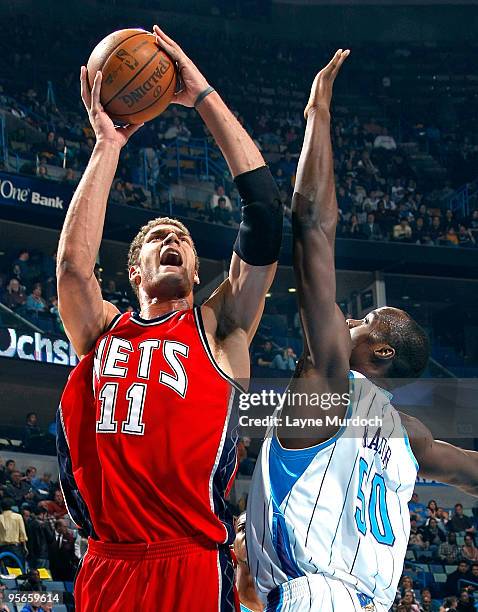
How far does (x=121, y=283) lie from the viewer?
55.2ft

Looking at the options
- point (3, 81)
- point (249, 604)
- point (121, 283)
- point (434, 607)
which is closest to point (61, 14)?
point (3, 81)

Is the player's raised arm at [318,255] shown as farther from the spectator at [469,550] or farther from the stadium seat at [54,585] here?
the spectator at [469,550]

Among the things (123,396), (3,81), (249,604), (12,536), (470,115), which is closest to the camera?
(123,396)

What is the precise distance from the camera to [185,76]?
10.00 ft

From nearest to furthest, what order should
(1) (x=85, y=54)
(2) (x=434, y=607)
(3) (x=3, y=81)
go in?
1. (2) (x=434, y=607)
2. (3) (x=3, y=81)
3. (1) (x=85, y=54)

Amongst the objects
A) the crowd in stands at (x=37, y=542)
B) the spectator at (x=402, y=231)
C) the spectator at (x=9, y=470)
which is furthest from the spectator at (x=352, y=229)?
the crowd in stands at (x=37, y=542)

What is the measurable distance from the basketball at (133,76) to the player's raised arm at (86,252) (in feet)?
0.30

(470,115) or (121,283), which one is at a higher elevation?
(470,115)

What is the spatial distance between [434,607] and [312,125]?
28.1 feet

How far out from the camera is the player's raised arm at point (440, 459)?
10.8 feet

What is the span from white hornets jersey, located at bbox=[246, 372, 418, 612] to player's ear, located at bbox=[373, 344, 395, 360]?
238mm

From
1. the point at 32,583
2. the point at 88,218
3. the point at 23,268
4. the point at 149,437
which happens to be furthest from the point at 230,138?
the point at 23,268

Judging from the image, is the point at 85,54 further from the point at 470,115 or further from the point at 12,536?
the point at 12,536

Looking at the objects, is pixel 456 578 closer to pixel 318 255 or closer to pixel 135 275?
pixel 135 275
